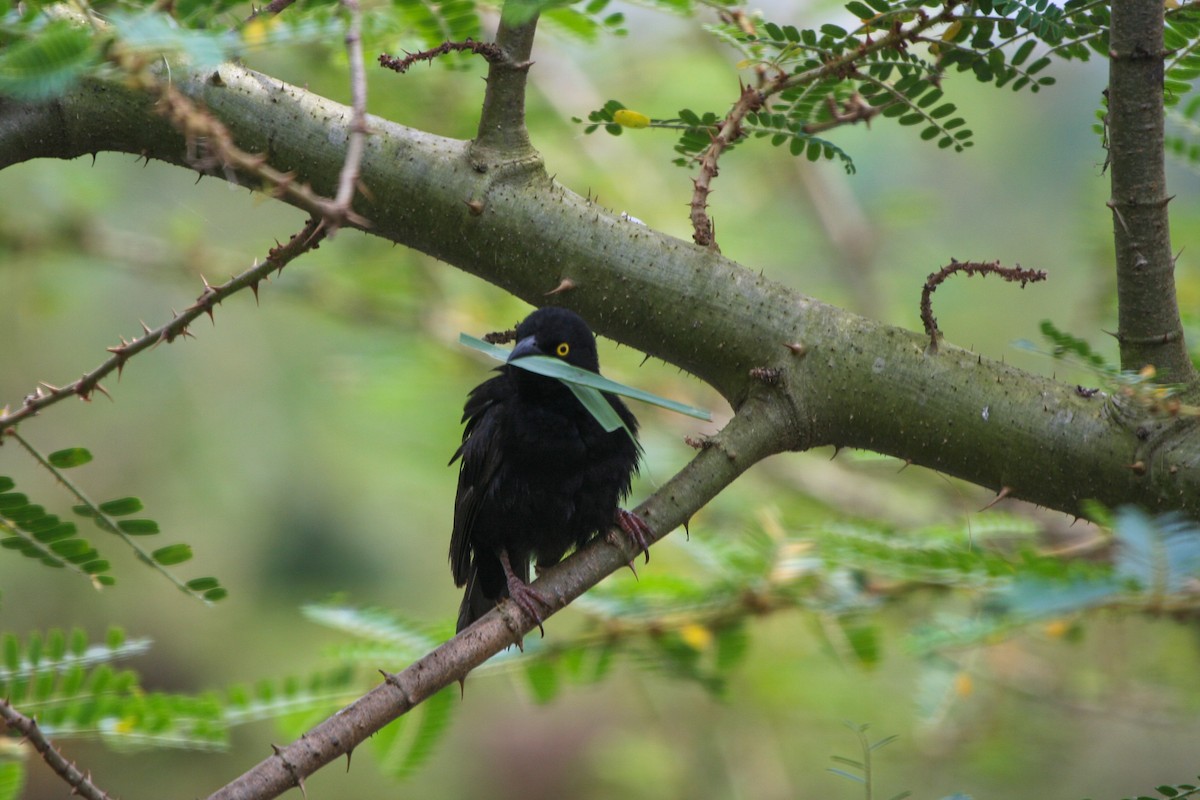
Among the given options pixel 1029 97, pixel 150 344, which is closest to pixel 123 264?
pixel 150 344

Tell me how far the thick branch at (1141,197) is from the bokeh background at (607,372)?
76cm

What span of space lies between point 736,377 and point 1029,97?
30.5 feet

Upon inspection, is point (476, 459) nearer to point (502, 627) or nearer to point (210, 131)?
point (502, 627)

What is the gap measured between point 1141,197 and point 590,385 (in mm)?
1203

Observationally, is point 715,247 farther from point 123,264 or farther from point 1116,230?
point 123,264

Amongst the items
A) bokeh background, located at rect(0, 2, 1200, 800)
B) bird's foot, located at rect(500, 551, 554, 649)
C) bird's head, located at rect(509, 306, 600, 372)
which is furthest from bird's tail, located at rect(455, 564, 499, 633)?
bird's foot, located at rect(500, 551, 554, 649)

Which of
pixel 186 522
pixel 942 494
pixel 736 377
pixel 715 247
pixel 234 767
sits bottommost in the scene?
pixel 234 767

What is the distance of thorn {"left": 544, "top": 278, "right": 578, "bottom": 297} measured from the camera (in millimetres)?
2439

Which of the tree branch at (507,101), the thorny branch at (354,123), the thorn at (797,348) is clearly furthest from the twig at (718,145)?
the thorny branch at (354,123)

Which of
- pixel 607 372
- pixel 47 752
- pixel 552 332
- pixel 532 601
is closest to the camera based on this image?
pixel 47 752

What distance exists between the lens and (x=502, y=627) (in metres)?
2.23

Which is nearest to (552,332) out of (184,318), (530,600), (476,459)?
(476,459)

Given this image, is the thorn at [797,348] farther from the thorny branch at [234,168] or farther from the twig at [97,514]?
the twig at [97,514]

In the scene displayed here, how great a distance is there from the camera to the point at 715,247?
252cm
